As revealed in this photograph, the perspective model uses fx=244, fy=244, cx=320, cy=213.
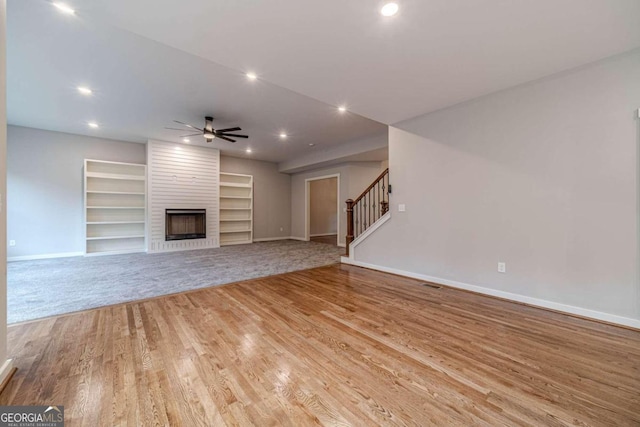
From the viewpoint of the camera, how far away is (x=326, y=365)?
70.1 inches

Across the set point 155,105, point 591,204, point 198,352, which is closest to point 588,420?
point 591,204

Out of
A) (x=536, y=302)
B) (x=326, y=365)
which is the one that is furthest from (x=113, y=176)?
(x=536, y=302)

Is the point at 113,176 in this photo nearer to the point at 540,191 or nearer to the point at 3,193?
the point at 3,193

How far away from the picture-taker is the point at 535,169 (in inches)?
115

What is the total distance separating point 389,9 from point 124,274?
5227 mm

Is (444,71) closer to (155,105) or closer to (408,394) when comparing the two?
(408,394)

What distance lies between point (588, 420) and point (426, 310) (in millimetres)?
1467

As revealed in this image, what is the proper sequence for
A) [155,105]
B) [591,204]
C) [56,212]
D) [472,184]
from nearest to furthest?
[591,204] → [472,184] → [155,105] → [56,212]

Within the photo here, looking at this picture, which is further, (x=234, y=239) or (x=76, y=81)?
(x=234, y=239)

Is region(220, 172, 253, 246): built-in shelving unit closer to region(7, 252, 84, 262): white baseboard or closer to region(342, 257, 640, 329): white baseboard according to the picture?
region(7, 252, 84, 262): white baseboard

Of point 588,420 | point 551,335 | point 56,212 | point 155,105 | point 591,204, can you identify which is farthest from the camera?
point 56,212

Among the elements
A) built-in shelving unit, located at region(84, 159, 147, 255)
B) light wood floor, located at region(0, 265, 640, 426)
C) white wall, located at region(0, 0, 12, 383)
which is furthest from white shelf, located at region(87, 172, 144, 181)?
white wall, located at region(0, 0, 12, 383)

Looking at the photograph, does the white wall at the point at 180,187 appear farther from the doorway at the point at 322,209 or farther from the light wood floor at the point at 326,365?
the light wood floor at the point at 326,365

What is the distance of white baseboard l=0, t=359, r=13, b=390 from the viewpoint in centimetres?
155
